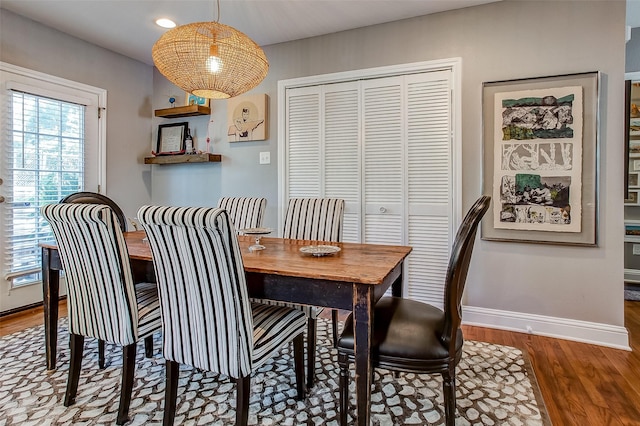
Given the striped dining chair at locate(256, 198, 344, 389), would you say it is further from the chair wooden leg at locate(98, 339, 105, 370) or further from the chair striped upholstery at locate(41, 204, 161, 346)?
the chair wooden leg at locate(98, 339, 105, 370)

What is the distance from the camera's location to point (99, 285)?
1618 mm

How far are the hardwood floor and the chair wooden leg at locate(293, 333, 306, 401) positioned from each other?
118 cm

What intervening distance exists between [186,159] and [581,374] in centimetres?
379

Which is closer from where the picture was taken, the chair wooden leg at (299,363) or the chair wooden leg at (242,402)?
the chair wooden leg at (242,402)

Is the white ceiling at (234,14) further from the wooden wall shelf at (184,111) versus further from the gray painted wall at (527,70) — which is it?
the wooden wall shelf at (184,111)

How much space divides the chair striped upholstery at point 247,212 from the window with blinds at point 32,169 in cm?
186

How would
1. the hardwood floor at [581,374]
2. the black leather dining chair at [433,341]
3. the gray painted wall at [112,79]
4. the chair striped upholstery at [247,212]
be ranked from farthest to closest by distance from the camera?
the gray painted wall at [112,79] < the chair striped upholstery at [247,212] < the hardwood floor at [581,374] < the black leather dining chair at [433,341]

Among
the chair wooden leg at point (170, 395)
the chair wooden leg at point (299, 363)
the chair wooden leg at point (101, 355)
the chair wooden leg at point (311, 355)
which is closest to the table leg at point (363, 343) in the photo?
the chair wooden leg at point (299, 363)

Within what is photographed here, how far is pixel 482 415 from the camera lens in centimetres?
168

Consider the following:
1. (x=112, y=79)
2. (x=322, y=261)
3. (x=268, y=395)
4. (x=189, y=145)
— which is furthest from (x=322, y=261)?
(x=112, y=79)

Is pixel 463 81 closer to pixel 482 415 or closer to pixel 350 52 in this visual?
pixel 350 52

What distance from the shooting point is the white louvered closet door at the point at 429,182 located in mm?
2969

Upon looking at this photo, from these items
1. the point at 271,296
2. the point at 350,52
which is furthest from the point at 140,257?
the point at 350,52

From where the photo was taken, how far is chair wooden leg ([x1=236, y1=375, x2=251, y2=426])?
1.33m
